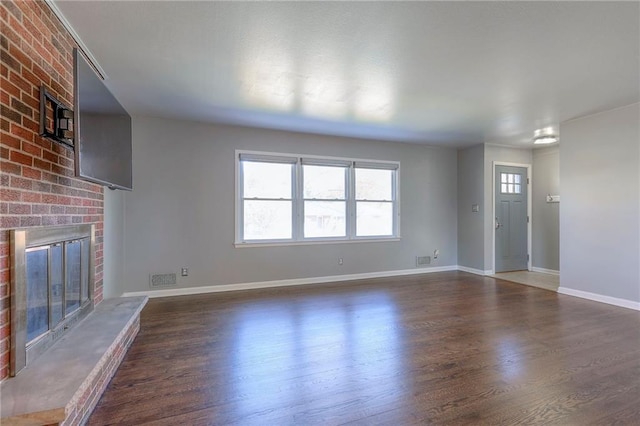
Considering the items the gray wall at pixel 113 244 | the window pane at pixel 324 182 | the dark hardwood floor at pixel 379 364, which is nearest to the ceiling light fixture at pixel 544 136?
the dark hardwood floor at pixel 379 364

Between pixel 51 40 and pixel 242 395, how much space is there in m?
2.56

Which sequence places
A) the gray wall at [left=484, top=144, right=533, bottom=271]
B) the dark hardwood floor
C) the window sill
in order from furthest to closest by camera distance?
the gray wall at [left=484, top=144, right=533, bottom=271]
the window sill
the dark hardwood floor

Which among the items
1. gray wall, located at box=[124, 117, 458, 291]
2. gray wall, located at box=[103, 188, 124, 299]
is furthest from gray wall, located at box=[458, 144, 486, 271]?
gray wall, located at box=[103, 188, 124, 299]

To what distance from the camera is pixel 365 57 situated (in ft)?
8.51

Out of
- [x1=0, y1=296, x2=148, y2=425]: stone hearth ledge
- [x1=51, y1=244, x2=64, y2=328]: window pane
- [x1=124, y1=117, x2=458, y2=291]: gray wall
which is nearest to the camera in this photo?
[x1=0, y1=296, x2=148, y2=425]: stone hearth ledge

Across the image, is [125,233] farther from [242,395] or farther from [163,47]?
[242,395]

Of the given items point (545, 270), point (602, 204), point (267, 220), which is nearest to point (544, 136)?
point (602, 204)

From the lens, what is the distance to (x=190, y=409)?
73.9 inches

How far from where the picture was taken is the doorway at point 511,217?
236 inches

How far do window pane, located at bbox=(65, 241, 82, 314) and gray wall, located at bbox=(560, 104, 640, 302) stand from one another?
18.4 ft

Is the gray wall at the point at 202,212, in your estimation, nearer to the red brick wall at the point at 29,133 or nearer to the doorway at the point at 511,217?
the red brick wall at the point at 29,133

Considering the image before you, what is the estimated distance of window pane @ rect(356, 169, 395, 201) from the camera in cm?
563

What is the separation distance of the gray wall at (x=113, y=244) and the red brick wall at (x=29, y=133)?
1.11 meters

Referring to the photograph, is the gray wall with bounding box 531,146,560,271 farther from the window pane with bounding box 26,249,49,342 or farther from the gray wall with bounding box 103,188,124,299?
the window pane with bounding box 26,249,49,342
